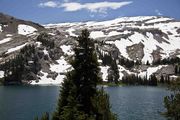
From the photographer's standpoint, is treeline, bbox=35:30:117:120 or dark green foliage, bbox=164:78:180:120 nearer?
dark green foliage, bbox=164:78:180:120

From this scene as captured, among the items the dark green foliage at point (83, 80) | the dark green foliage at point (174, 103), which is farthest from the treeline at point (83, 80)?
the dark green foliage at point (174, 103)

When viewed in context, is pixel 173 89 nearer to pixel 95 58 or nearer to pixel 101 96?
pixel 101 96

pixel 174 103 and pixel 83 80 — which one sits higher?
pixel 83 80

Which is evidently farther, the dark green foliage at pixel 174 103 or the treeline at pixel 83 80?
the treeline at pixel 83 80

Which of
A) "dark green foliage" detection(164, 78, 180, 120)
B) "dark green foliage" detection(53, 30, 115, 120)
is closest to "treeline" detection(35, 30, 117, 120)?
"dark green foliage" detection(53, 30, 115, 120)

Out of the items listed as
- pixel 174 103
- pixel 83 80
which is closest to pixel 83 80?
pixel 83 80

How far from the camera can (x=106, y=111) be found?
28.5 metres

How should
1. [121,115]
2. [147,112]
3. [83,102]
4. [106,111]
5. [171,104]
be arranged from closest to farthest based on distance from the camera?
[106,111], [171,104], [83,102], [121,115], [147,112]

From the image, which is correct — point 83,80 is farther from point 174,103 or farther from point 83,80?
point 174,103

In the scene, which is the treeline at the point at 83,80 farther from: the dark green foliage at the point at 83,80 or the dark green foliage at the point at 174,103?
the dark green foliage at the point at 174,103

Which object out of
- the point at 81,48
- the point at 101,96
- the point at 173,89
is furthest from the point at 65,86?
the point at 173,89

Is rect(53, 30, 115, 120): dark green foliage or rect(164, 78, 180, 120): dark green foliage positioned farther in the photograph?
rect(53, 30, 115, 120): dark green foliage

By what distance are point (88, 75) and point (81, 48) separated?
2.92 metres

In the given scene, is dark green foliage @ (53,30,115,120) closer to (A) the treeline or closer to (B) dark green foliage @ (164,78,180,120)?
(A) the treeline
